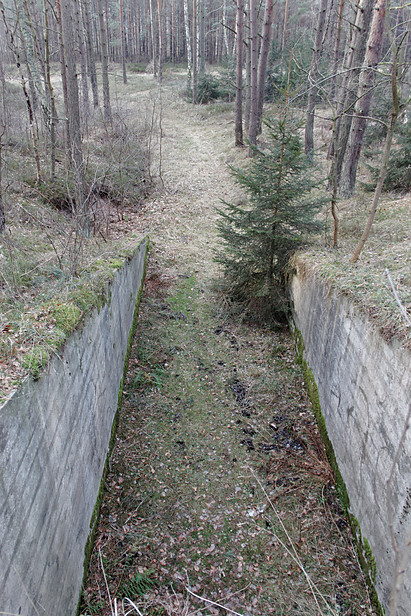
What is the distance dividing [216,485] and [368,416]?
2.02 metres

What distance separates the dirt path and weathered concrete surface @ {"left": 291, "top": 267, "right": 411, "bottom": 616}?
0.45 m

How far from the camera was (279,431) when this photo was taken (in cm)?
552

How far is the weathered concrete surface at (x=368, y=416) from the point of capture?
10.5ft

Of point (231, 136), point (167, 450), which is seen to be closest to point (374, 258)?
point (167, 450)

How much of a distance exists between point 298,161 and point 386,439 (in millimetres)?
4950

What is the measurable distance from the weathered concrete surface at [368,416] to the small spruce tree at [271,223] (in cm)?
185

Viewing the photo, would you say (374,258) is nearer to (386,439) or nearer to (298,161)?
(298,161)

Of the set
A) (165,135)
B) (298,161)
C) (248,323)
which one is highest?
(298,161)

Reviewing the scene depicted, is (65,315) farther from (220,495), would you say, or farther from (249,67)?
(249,67)

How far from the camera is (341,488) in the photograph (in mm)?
4516

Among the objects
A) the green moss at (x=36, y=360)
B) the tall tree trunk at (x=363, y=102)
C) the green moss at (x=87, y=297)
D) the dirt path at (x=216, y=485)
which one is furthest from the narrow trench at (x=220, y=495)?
the tall tree trunk at (x=363, y=102)

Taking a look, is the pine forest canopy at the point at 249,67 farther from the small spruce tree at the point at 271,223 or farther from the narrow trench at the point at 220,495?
the narrow trench at the point at 220,495

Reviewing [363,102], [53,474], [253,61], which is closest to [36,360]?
[53,474]

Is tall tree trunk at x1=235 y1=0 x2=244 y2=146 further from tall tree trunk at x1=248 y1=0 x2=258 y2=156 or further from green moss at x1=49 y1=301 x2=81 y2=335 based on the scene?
green moss at x1=49 y1=301 x2=81 y2=335
